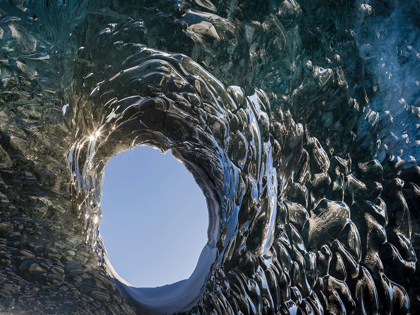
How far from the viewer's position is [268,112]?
147 centimetres

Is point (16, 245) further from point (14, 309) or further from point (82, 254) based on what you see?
point (14, 309)

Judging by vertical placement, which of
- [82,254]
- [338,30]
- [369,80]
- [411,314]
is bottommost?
[411,314]

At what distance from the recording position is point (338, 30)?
1.23 metres

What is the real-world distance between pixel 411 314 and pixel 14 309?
4.13 meters

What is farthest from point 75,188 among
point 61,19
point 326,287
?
point 326,287

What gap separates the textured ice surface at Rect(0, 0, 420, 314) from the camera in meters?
1.23

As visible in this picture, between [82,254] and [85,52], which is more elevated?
[85,52]

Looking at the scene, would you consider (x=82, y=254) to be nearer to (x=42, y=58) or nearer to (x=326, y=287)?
(x=42, y=58)

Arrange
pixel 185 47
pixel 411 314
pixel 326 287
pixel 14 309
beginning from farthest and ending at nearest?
pixel 14 309 < pixel 185 47 < pixel 326 287 < pixel 411 314

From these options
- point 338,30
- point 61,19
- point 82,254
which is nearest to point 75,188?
point 82,254

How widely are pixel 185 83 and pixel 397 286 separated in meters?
1.04

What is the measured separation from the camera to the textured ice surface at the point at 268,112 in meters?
1.23

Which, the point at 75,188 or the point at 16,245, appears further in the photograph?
the point at 16,245

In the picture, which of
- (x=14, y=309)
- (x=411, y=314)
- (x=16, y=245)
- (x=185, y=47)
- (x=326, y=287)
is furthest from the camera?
(x=14, y=309)
